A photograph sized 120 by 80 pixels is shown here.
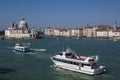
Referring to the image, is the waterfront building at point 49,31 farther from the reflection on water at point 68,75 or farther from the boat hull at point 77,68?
the reflection on water at point 68,75

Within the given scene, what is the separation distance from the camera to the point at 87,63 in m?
17.9

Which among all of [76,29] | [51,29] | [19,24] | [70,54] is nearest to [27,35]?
[19,24]

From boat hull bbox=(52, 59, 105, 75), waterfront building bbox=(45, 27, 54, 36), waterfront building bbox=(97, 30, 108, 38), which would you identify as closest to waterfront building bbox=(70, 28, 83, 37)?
waterfront building bbox=(97, 30, 108, 38)

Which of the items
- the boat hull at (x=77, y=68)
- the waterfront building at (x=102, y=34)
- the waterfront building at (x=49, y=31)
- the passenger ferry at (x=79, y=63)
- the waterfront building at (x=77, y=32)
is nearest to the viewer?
the boat hull at (x=77, y=68)

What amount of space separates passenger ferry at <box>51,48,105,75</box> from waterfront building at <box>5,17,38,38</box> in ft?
255

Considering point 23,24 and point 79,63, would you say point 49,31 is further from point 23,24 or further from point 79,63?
point 79,63

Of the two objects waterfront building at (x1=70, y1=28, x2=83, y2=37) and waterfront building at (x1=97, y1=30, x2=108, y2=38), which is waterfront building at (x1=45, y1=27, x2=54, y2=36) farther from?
waterfront building at (x1=97, y1=30, x2=108, y2=38)

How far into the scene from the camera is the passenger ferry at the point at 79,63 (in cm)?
1770

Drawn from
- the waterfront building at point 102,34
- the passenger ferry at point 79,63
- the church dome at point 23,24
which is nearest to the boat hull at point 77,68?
the passenger ferry at point 79,63

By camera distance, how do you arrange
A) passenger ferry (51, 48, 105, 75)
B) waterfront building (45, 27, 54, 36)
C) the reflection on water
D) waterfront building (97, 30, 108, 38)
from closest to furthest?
the reflection on water < passenger ferry (51, 48, 105, 75) < waterfront building (97, 30, 108, 38) < waterfront building (45, 27, 54, 36)

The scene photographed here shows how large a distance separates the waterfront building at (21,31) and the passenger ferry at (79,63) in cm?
7761

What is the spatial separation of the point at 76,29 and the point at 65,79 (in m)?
109

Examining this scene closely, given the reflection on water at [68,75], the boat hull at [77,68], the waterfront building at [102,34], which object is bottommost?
the reflection on water at [68,75]

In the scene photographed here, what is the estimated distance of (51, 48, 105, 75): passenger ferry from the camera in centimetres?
1770
